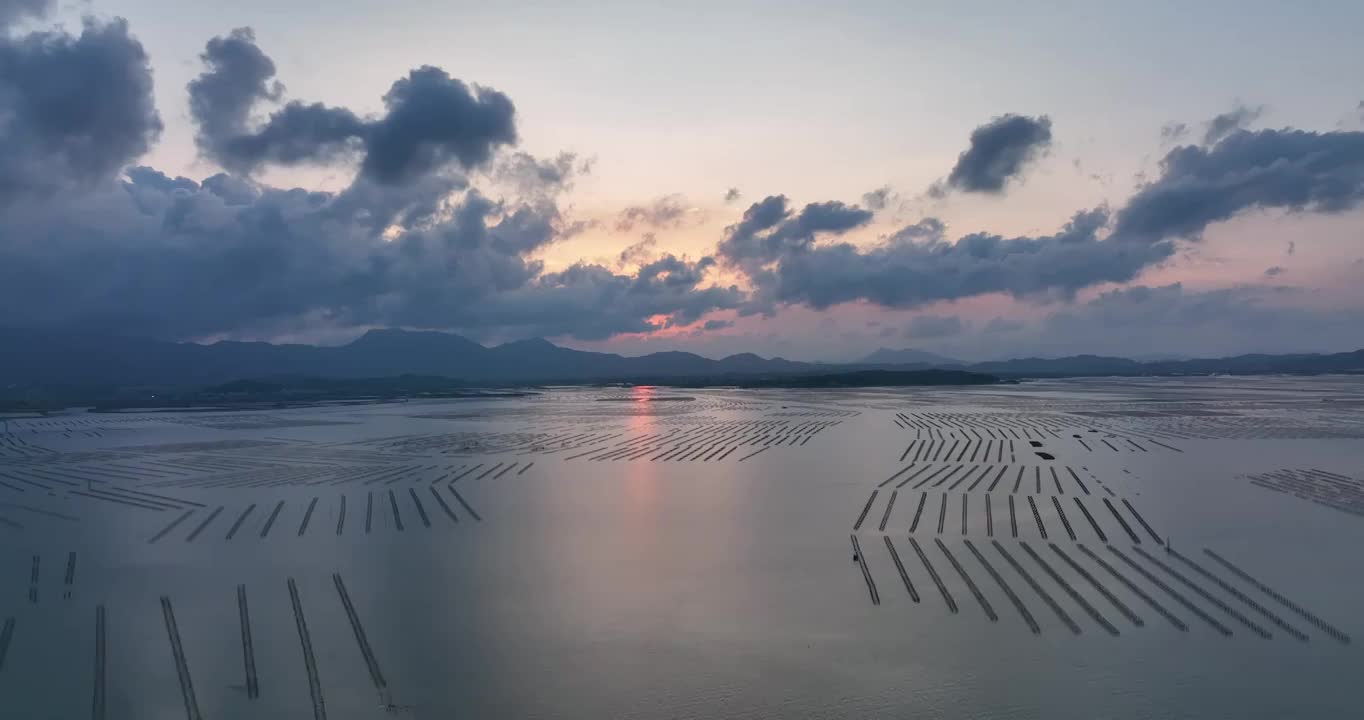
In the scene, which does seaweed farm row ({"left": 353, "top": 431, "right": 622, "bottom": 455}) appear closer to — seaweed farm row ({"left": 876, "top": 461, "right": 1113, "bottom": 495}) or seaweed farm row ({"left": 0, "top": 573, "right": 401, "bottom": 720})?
seaweed farm row ({"left": 876, "top": 461, "right": 1113, "bottom": 495})

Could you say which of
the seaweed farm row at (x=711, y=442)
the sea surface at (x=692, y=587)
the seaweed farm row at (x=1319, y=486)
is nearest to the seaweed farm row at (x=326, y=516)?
the sea surface at (x=692, y=587)

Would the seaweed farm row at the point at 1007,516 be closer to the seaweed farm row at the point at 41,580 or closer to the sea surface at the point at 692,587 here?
the sea surface at the point at 692,587

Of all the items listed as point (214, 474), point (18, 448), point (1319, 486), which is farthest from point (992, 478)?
point (18, 448)

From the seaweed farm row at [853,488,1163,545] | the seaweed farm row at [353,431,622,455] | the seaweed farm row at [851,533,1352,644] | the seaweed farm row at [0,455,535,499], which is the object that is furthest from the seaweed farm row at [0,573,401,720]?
the seaweed farm row at [353,431,622,455]

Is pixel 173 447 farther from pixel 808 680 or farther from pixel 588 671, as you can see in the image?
pixel 808 680

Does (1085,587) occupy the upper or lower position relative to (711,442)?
lower

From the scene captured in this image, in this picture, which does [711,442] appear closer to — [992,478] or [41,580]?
[992,478]
